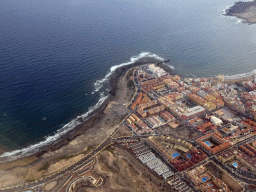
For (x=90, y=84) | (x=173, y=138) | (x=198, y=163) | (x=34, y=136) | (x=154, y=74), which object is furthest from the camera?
(x=154, y=74)

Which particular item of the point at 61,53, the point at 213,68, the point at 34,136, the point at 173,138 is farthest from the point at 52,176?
the point at 213,68

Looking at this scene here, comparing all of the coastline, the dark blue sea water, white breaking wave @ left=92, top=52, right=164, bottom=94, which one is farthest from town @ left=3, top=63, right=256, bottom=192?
the dark blue sea water

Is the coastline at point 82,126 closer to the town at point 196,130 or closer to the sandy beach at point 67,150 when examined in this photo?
the sandy beach at point 67,150

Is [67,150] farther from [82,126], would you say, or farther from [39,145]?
[82,126]

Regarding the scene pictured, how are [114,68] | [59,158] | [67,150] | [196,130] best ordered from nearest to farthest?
1. [59,158]
2. [67,150]
3. [196,130]
4. [114,68]

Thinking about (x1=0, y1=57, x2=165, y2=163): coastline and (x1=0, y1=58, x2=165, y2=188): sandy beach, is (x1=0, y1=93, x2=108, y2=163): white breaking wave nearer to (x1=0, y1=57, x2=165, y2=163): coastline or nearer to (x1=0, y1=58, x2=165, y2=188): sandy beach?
(x1=0, y1=57, x2=165, y2=163): coastline

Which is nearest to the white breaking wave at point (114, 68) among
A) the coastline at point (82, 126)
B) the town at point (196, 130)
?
the coastline at point (82, 126)

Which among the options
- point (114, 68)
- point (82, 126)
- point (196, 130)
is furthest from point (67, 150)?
point (114, 68)

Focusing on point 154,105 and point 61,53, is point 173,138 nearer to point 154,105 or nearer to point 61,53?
point 154,105
